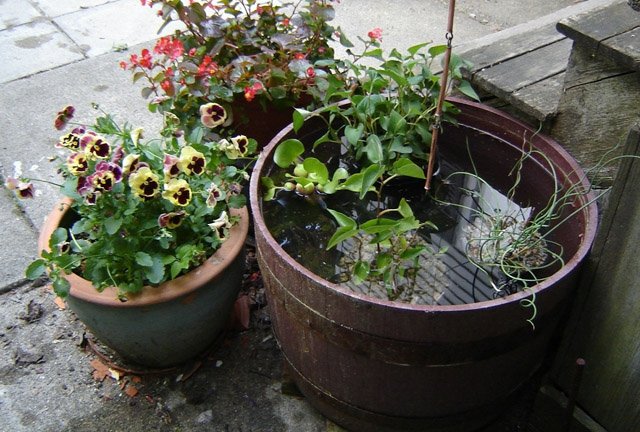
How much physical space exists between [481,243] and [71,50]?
314 centimetres

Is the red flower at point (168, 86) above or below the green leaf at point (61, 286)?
above

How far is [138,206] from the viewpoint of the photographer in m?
1.94

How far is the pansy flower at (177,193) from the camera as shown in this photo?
1836mm

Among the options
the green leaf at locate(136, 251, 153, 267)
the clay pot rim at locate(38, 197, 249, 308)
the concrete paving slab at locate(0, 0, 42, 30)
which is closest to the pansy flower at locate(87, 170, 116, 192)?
the green leaf at locate(136, 251, 153, 267)

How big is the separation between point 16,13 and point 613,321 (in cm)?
422

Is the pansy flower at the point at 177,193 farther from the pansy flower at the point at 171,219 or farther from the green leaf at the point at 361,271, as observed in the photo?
the green leaf at the point at 361,271

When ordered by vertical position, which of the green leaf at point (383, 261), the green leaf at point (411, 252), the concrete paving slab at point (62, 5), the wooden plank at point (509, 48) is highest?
the wooden plank at point (509, 48)

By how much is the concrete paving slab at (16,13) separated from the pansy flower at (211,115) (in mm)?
2865

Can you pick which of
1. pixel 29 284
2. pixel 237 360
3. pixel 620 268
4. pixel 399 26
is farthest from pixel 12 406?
pixel 399 26

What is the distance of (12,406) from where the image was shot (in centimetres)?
219

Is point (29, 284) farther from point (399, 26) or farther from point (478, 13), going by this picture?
point (478, 13)

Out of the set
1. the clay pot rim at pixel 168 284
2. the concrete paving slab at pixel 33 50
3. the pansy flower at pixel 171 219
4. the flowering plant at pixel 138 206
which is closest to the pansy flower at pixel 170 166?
the flowering plant at pixel 138 206

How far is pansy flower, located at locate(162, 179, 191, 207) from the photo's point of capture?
1836 millimetres

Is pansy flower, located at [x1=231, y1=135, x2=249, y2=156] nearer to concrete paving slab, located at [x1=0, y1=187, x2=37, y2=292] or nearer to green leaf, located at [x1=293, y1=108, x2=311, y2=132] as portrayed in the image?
green leaf, located at [x1=293, y1=108, x2=311, y2=132]
